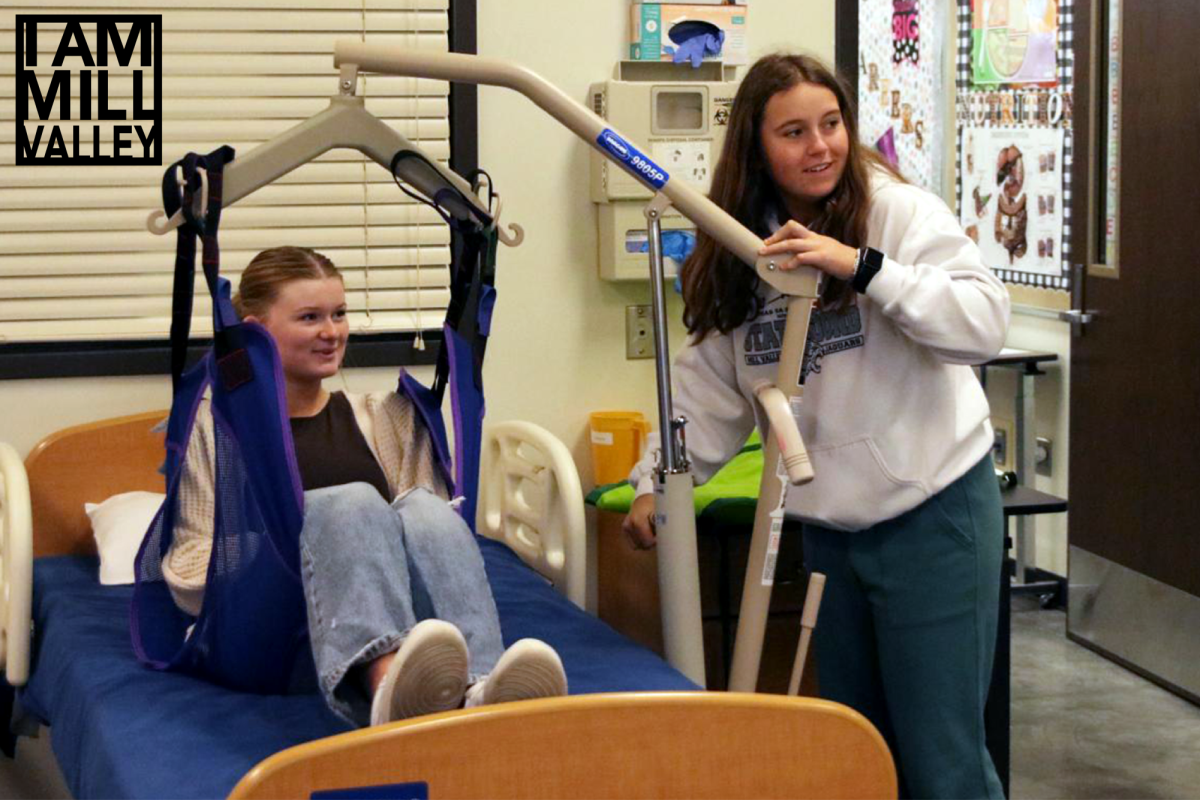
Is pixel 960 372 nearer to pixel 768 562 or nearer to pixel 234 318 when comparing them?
pixel 768 562

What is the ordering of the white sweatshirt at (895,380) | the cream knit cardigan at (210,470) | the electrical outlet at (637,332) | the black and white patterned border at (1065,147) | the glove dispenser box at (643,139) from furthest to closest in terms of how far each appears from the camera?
the black and white patterned border at (1065,147) < the electrical outlet at (637,332) < the glove dispenser box at (643,139) < the cream knit cardigan at (210,470) < the white sweatshirt at (895,380)

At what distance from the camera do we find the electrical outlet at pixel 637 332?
3.51 metres

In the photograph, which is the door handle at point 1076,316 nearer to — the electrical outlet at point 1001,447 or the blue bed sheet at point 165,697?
the electrical outlet at point 1001,447

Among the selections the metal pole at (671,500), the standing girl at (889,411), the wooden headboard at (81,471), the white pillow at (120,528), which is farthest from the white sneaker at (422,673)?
the wooden headboard at (81,471)

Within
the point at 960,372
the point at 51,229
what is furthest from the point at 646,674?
the point at 51,229

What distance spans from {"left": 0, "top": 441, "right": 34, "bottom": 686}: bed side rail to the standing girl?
1022 millimetres

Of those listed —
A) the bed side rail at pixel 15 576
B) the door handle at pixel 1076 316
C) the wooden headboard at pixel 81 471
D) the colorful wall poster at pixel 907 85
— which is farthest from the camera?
the colorful wall poster at pixel 907 85

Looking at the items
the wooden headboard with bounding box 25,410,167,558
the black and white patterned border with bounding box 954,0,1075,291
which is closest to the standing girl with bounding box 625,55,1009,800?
the wooden headboard with bounding box 25,410,167,558

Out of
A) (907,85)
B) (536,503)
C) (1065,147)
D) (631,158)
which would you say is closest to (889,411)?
(631,158)

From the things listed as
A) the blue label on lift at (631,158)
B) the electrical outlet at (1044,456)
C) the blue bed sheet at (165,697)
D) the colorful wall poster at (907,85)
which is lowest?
the blue bed sheet at (165,697)

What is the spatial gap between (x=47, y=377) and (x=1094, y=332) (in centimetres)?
279

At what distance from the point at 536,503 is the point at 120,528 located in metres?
0.78

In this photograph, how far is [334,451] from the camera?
2.72 m

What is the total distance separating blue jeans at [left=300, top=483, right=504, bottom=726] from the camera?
7.01 feet
